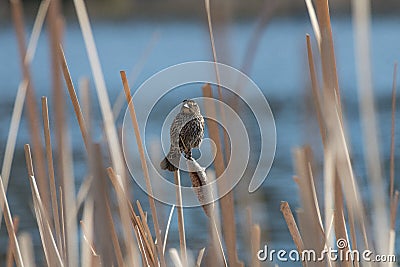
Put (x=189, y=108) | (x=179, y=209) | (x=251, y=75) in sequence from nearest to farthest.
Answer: (x=189, y=108) → (x=179, y=209) → (x=251, y=75)

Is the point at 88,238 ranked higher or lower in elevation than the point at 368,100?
lower

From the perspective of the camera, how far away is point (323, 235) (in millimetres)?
698

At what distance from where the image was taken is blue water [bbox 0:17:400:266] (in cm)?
249

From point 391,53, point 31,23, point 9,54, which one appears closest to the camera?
point 391,53

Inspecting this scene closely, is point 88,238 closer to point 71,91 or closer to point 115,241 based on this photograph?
point 115,241

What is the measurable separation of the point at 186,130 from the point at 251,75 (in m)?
2.73

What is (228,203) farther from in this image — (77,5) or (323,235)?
(77,5)

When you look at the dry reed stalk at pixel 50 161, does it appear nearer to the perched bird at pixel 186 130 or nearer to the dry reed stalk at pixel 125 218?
the dry reed stalk at pixel 125 218

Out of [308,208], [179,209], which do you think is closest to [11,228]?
[179,209]

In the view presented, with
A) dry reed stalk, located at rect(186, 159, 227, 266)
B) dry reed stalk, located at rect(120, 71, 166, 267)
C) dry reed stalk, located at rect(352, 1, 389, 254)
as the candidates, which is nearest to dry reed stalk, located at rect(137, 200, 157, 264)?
dry reed stalk, located at rect(120, 71, 166, 267)

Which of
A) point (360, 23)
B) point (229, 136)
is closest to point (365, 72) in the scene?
point (360, 23)

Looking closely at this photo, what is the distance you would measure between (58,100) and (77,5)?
9cm

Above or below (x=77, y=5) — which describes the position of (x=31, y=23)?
above

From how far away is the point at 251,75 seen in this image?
3260 millimetres
